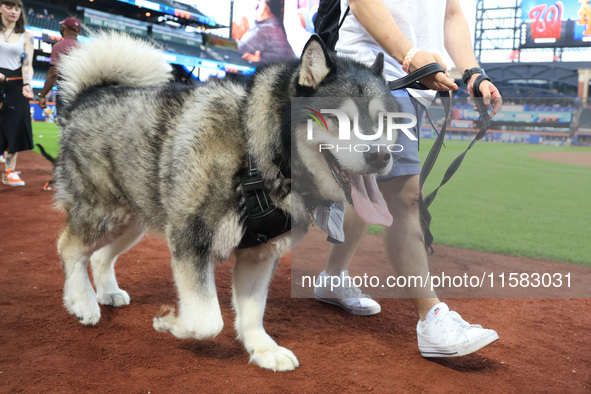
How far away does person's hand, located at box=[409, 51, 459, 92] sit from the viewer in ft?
6.50

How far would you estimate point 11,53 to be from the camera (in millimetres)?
6062

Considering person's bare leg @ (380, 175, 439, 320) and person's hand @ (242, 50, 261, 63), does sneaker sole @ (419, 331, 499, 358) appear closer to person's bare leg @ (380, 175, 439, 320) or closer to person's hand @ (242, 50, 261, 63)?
person's bare leg @ (380, 175, 439, 320)

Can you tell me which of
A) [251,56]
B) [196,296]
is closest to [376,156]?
[196,296]

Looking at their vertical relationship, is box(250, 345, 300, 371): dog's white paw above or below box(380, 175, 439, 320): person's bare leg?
below

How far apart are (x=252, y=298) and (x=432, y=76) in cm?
→ 139

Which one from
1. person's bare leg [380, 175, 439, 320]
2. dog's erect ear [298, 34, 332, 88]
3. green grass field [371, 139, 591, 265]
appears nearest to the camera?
dog's erect ear [298, 34, 332, 88]

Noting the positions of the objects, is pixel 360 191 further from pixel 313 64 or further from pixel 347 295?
pixel 347 295

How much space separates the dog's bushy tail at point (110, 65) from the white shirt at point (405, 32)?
1230mm

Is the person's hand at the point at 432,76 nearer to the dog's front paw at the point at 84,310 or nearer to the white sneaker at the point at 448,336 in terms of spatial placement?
the white sneaker at the point at 448,336

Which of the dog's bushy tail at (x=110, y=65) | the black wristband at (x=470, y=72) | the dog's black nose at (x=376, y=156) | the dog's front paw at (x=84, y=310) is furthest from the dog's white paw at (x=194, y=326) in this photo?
the black wristband at (x=470, y=72)

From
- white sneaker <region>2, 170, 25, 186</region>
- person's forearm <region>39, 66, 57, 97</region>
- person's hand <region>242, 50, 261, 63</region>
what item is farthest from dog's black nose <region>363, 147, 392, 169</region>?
person's hand <region>242, 50, 261, 63</region>

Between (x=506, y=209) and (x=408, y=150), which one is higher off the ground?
(x=408, y=150)

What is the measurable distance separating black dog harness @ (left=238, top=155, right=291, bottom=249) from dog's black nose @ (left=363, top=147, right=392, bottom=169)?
47 centimetres

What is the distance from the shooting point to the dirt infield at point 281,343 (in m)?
2.14
